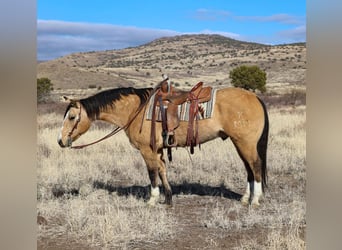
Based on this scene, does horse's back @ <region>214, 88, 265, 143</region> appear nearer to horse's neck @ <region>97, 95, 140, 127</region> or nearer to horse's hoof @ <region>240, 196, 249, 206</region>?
horse's hoof @ <region>240, 196, 249, 206</region>

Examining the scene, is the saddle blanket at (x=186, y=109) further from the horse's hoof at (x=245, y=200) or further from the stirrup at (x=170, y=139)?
the horse's hoof at (x=245, y=200)

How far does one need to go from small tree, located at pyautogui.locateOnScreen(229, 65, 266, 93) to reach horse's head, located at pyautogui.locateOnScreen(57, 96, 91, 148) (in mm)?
1185

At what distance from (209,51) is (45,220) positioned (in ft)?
5.62

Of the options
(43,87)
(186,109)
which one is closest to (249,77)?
(186,109)

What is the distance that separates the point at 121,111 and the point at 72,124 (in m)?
0.44

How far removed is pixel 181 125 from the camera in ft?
11.3

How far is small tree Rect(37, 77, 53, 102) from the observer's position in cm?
293

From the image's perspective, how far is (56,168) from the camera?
3.31 m

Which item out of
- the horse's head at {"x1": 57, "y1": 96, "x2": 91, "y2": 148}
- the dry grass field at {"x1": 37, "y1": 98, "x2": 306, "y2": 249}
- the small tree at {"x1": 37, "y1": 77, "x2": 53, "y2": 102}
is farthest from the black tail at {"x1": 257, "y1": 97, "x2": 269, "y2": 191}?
the small tree at {"x1": 37, "y1": 77, "x2": 53, "y2": 102}

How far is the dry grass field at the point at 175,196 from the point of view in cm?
297
